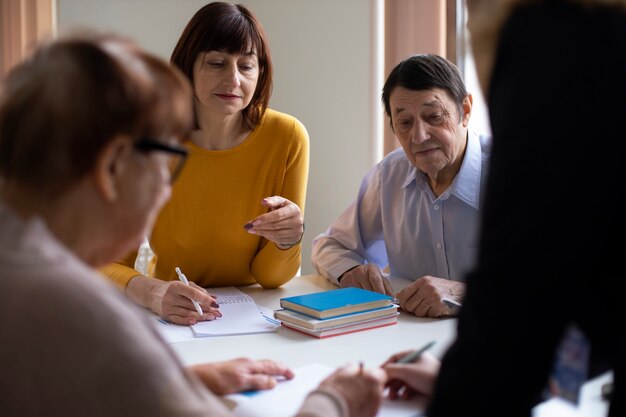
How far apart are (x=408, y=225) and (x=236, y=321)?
0.77 m

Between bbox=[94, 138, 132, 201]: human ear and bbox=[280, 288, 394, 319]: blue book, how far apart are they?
0.85 m

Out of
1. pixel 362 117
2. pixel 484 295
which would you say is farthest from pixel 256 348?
pixel 362 117

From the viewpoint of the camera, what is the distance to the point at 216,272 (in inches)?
82.2

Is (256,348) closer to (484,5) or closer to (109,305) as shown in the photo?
(109,305)

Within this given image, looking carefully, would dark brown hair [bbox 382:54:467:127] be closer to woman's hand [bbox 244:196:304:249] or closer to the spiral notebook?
woman's hand [bbox 244:196:304:249]

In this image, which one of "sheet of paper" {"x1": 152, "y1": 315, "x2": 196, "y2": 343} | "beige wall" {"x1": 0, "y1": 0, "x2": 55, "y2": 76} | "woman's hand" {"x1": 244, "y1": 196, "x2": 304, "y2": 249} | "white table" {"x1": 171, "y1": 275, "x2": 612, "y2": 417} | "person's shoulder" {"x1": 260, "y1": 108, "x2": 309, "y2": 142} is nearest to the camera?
"white table" {"x1": 171, "y1": 275, "x2": 612, "y2": 417}

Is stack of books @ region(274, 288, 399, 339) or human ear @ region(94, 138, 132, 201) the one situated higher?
human ear @ region(94, 138, 132, 201)

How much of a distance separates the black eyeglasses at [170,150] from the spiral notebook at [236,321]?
74cm

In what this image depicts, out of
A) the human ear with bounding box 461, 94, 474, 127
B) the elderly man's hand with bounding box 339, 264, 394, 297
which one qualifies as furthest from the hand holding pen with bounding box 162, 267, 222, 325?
the human ear with bounding box 461, 94, 474, 127

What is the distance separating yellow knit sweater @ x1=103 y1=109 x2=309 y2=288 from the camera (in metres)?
2.07

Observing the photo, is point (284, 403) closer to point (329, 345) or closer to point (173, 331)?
point (329, 345)

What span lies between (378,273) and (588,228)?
1.31 metres

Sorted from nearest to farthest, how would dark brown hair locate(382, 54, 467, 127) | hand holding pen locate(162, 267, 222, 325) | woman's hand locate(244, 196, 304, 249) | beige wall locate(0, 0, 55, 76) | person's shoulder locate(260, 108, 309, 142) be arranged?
hand holding pen locate(162, 267, 222, 325)
woman's hand locate(244, 196, 304, 249)
dark brown hair locate(382, 54, 467, 127)
person's shoulder locate(260, 108, 309, 142)
beige wall locate(0, 0, 55, 76)

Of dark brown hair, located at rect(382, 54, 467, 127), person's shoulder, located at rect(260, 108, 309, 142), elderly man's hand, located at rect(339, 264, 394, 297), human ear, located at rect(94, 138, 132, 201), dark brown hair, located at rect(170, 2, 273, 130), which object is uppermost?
dark brown hair, located at rect(170, 2, 273, 130)
